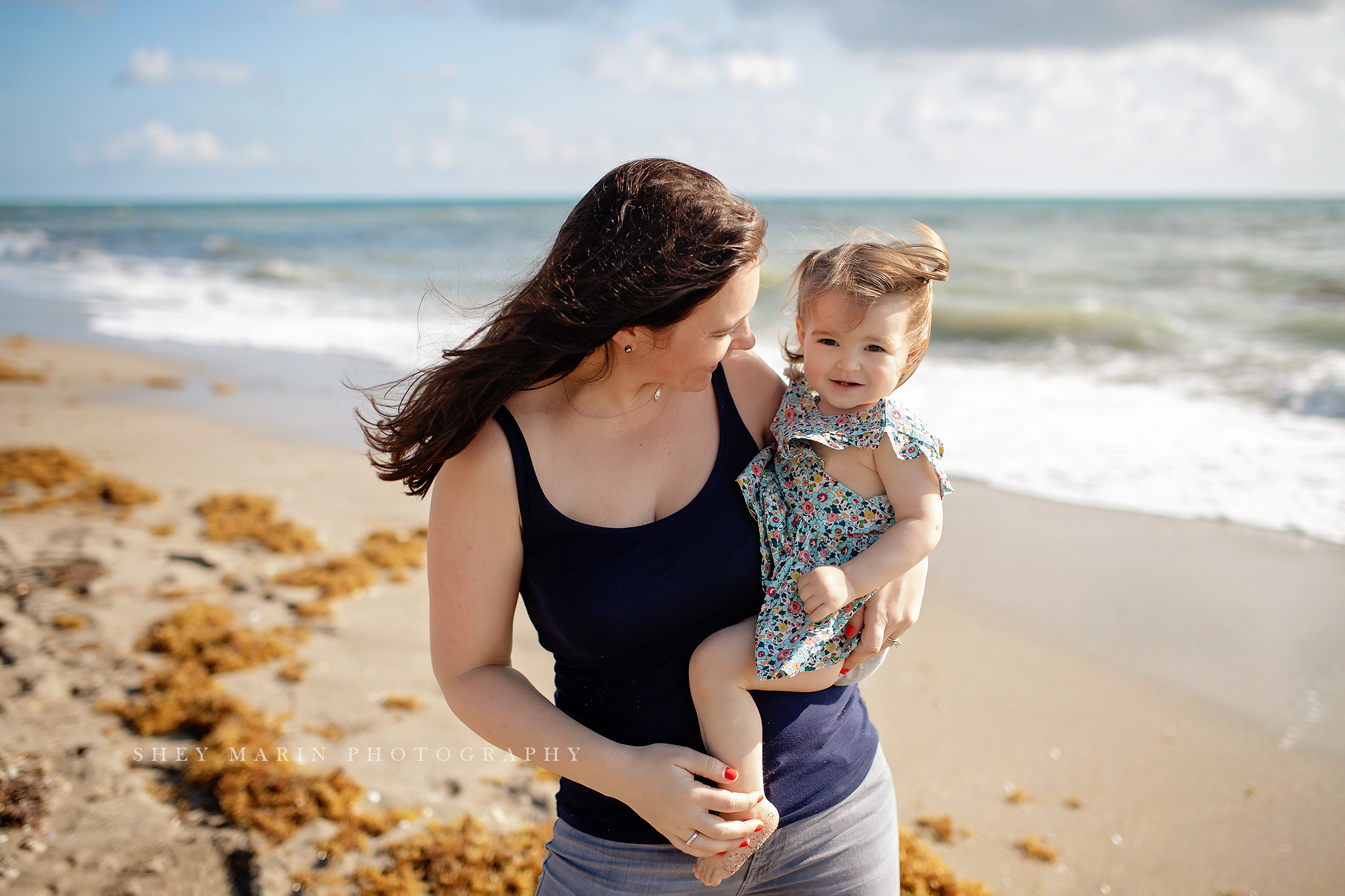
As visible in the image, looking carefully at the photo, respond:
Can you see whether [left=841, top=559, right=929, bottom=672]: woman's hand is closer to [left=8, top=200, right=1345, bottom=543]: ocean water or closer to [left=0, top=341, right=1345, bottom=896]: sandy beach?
[left=8, top=200, right=1345, bottom=543]: ocean water

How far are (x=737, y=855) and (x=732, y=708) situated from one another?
270 mm

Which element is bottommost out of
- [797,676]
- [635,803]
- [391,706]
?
[391,706]

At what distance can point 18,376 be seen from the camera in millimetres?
8695

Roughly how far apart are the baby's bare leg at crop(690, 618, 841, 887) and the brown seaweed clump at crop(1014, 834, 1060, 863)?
1794 millimetres

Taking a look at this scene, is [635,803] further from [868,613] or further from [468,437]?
[468,437]

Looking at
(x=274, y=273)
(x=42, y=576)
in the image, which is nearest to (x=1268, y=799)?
(x=42, y=576)

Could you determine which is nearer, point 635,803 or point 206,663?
point 635,803

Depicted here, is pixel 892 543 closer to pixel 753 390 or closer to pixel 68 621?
pixel 753 390

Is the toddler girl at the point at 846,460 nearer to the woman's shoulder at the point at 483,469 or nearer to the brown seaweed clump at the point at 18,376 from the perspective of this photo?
the woman's shoulder at the point at 483,469

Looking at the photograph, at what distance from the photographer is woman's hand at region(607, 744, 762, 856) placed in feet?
5.05

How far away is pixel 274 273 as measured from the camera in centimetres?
2102

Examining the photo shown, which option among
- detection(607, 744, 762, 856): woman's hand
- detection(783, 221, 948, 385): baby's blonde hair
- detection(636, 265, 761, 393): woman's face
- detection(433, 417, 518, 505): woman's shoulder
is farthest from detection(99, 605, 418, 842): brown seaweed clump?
detection(783, 221, 948, 385): baby's blonde hair

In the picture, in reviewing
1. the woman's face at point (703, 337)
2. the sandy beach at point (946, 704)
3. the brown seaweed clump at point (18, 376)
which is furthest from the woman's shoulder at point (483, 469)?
the brown seaweed clump at point (18, 376)

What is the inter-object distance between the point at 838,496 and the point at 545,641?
0.75m
